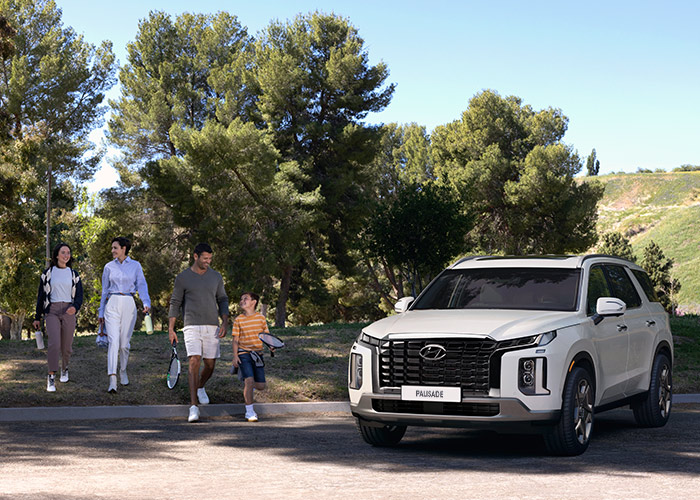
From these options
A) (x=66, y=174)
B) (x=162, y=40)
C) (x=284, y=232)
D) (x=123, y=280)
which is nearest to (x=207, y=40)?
(x=162, y=40)

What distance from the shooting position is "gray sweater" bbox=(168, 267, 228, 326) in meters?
10.4

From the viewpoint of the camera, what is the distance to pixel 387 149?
58.4 meters

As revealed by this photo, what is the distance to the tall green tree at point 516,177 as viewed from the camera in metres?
47.2

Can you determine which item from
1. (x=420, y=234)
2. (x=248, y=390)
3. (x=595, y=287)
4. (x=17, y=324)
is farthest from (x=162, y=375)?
(x=17, y=324)

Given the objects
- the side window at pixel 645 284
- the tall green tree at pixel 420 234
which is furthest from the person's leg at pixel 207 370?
the tall green tree at pixel 420 234

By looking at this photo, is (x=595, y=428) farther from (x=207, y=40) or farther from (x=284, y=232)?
(x=207, y=40)

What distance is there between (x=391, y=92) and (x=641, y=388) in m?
32.2

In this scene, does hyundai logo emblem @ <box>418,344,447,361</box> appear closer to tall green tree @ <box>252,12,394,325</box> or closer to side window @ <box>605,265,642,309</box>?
side window @ <box>605,265,642,309</box>

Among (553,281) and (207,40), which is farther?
(207,40)

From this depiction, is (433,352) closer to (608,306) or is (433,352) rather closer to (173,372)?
(608,306)

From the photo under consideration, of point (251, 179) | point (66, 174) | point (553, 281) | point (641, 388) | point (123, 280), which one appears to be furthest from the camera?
point (66, 174)

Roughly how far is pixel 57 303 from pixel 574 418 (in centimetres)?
732

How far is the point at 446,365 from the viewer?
294 inches

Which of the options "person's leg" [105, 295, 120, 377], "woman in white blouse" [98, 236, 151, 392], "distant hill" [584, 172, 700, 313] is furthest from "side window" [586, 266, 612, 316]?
"distant hill" [584, 172, 700, 313]
